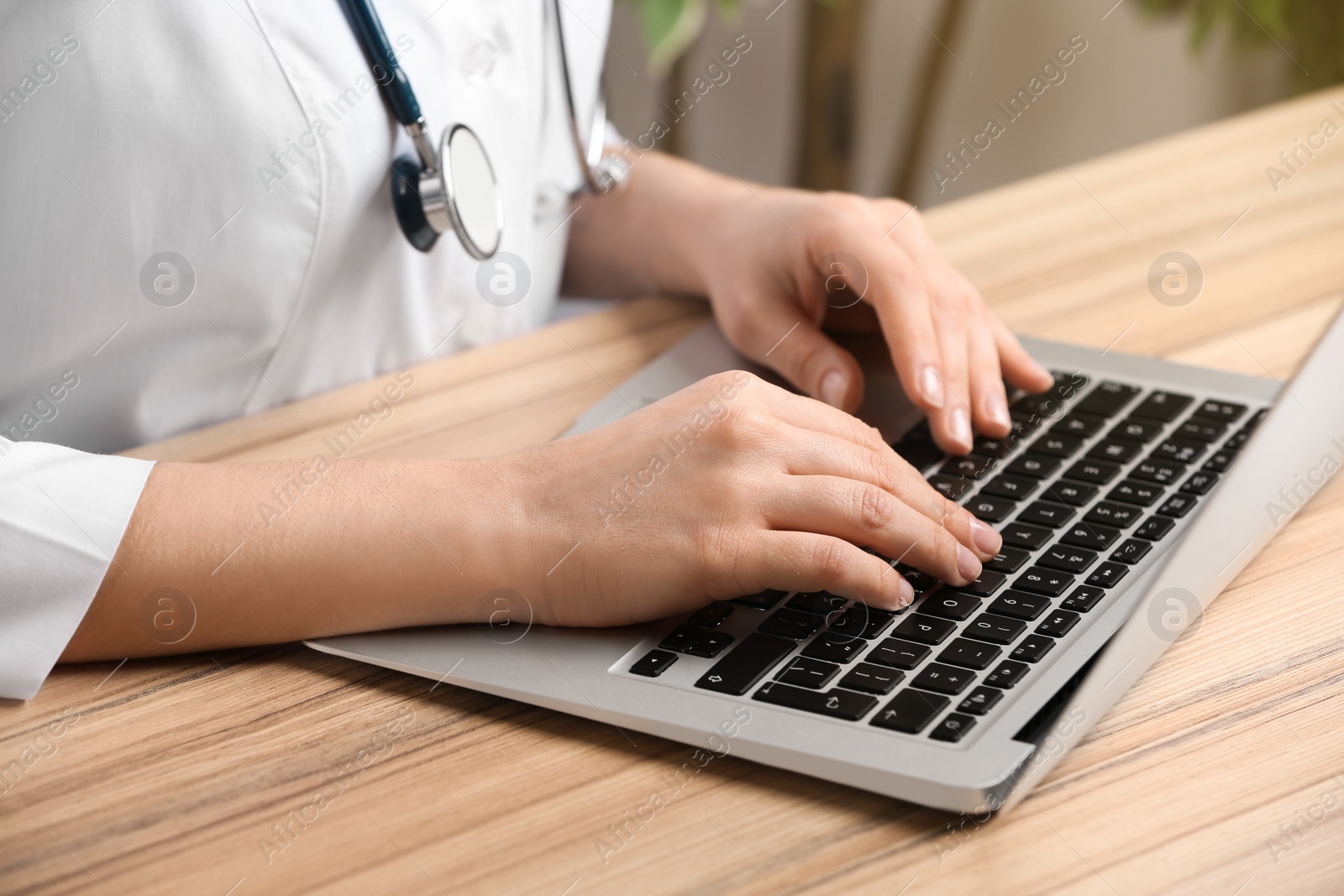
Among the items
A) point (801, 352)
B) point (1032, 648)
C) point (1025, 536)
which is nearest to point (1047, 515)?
point (1025, 536)

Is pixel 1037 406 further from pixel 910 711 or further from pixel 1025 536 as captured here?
pixel 910 711

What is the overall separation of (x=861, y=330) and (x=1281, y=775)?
1.45 ft

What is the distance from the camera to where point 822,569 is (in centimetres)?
50

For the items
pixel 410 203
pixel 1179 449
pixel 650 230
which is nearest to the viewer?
pixel 1179 449

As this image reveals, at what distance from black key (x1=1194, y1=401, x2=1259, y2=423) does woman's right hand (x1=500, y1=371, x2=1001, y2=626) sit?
20cm

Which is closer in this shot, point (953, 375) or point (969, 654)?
point (969, 654)

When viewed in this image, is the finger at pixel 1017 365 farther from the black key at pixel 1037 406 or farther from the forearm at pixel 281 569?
the forearm at pixel 281 569

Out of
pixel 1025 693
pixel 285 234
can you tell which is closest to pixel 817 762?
pixel 1025 693

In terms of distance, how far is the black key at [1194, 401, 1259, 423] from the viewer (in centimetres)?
66

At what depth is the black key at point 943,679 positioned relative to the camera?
1.47ft

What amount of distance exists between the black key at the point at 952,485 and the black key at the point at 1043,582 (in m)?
0.09

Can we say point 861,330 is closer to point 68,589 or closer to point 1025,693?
point 1025,693

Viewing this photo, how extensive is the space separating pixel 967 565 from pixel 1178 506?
13 centimetres

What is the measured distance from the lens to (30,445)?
1.79 feet
